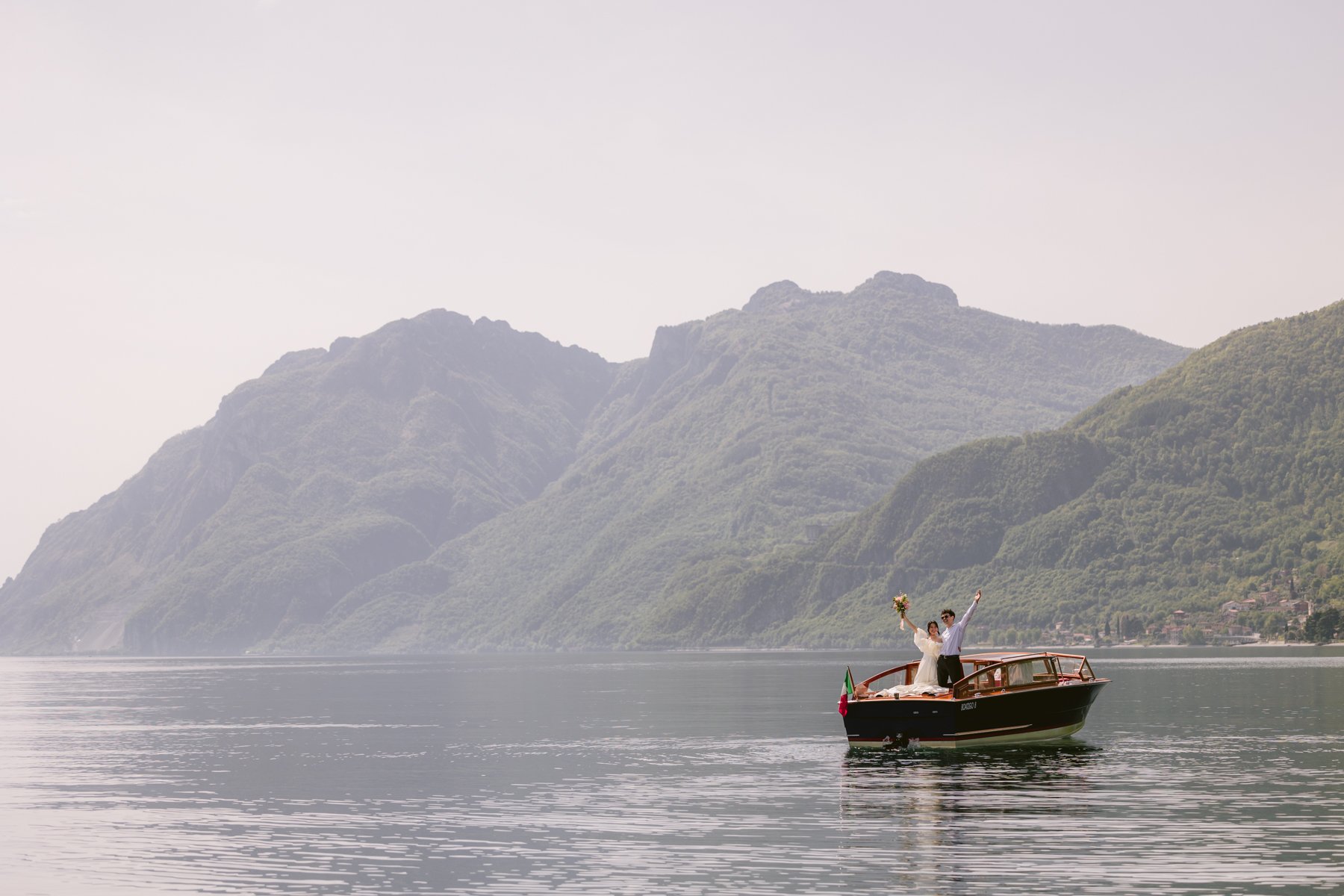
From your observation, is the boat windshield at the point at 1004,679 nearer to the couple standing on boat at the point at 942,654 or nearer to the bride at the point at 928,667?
the couple standing on boat at the point at 942,654

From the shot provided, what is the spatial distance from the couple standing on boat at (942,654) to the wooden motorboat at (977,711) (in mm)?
754

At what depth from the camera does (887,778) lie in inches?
2077

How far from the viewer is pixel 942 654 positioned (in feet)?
202

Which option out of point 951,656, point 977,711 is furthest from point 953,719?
point 951,656

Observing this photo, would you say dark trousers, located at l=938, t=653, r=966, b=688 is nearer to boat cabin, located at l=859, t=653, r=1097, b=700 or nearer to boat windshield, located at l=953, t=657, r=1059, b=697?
boat cabin, located at l=859, t=653, r=1097, b=700

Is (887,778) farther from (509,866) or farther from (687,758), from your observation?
(509,866)

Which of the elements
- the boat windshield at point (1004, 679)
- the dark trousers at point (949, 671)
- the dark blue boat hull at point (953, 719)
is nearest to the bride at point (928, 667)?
the dark trousers at point (949, 671)

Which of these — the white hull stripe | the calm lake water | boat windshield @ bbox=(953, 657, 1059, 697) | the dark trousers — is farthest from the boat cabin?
the calm lake water

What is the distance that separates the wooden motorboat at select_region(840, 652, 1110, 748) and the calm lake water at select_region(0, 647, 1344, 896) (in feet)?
3.09

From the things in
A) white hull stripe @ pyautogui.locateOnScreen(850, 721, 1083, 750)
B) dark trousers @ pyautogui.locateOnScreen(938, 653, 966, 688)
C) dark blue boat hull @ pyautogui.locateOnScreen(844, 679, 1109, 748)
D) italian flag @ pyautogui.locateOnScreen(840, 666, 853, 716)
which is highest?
dark trousers @ pyautogui.locateOnScreen(938, 653, 966, 688)

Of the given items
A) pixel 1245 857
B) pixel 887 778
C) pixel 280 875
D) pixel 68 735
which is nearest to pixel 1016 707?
pixel 887 778

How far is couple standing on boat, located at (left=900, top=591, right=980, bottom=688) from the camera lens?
6106cm

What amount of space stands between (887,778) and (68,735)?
61771 mm

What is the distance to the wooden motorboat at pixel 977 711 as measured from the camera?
60.5m
